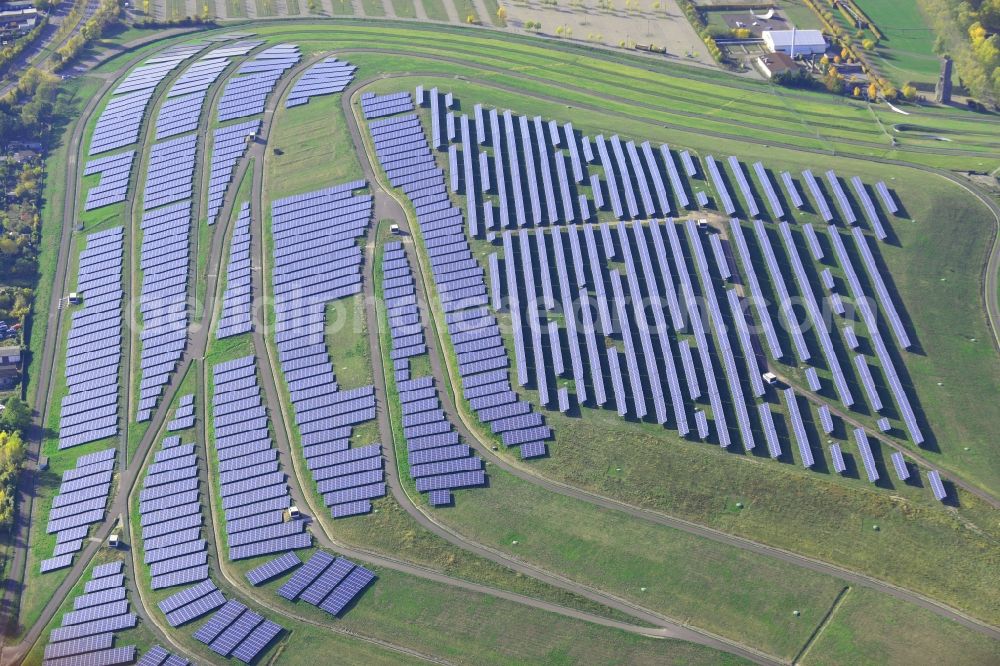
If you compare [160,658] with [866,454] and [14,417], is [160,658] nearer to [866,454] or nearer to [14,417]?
[14,417]

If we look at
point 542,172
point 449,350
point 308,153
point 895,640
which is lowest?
point 895,640

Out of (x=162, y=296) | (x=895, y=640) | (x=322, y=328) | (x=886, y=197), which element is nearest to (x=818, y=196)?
(x=886, y=197)

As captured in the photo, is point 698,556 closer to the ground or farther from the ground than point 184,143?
closer to the ground

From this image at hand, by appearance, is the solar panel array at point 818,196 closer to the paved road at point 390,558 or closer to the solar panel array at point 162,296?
the paved road at point 390,558

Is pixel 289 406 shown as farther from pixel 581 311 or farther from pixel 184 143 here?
pixel 184 143

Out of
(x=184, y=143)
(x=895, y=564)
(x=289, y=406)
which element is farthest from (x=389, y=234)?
(x=895, y=564)
